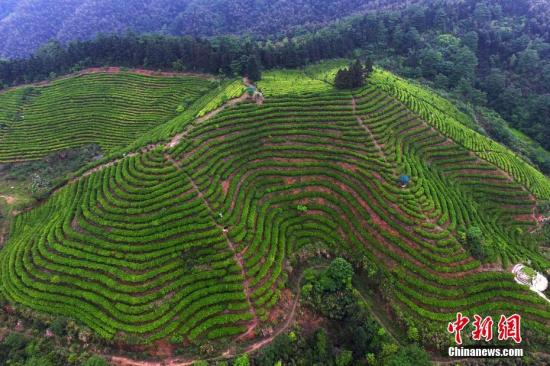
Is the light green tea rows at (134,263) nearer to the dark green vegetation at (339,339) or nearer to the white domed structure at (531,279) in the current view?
the dark green vegetation at (339,339)

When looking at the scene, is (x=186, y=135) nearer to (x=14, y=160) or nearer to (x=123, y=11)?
(x=14, y=160)

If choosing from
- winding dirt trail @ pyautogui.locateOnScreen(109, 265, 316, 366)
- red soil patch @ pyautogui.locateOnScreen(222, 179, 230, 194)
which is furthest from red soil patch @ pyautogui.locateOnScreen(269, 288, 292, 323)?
red soil patch @ pyautogui.locateOnScreen(222, 179, 230, 194)

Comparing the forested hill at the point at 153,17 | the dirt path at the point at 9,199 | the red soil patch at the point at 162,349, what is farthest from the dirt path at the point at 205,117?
the forested hill at the point at 153,17

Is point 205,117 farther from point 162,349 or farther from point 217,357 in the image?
point 217,357

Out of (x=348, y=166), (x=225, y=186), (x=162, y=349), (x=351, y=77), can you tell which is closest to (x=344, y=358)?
(x=162, y=349)

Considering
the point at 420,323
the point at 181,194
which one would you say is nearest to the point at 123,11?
the point at 181,194

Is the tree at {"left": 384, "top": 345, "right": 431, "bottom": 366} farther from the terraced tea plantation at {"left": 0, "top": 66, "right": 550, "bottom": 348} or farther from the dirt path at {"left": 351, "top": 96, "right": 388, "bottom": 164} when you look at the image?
the dirt path at {"left": 351, "top": 96, "right": 388, "bottom": 164}

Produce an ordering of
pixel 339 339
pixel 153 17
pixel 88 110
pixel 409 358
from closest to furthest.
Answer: pixel 409 358 → pixel 339 339 → pixel 88 110 → pixel 153 17
